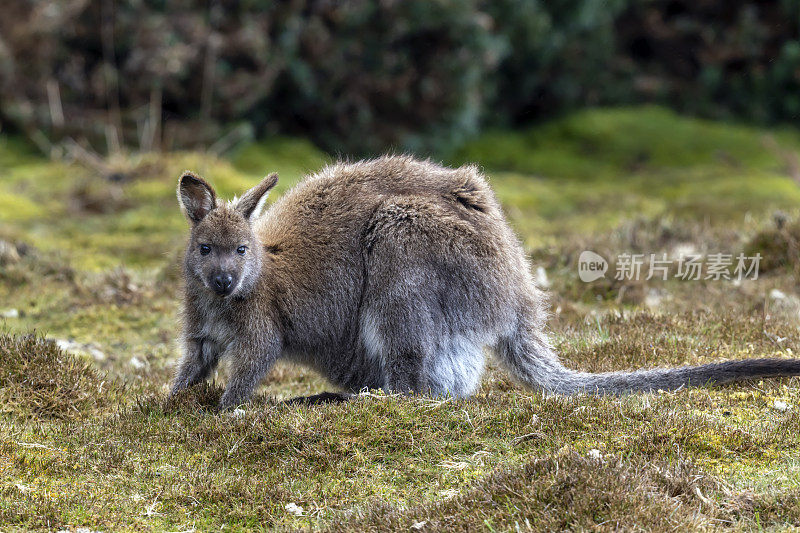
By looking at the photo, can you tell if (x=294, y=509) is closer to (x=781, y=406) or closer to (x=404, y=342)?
(x=404, y=342)

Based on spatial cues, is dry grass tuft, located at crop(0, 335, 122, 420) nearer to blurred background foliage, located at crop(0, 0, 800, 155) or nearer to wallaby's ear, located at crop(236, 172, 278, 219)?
wallaby's ear, located at crop(236, 172, 278, 219)

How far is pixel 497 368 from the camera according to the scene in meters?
7.25

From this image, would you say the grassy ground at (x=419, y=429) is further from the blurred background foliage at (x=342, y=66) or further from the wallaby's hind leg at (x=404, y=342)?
the blurred background foliage at (x=342, y=66)

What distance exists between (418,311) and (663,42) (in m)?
17.1

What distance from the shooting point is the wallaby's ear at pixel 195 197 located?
610 centimetres

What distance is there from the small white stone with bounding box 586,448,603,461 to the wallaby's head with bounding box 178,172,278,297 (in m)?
2.49

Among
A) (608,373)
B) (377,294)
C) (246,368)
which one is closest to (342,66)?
(377,294)

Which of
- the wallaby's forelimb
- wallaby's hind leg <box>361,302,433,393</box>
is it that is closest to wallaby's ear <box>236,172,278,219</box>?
the wallaby's forelimb

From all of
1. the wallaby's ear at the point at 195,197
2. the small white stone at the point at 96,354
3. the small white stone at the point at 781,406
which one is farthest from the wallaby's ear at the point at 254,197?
the small white stone at the point at 781,406

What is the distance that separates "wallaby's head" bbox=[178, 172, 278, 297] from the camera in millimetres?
5945

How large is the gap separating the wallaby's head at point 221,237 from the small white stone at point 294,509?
171 cm

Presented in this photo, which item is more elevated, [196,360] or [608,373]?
[608,373]

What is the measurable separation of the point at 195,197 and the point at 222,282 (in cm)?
71

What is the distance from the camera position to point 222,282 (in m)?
5.87
